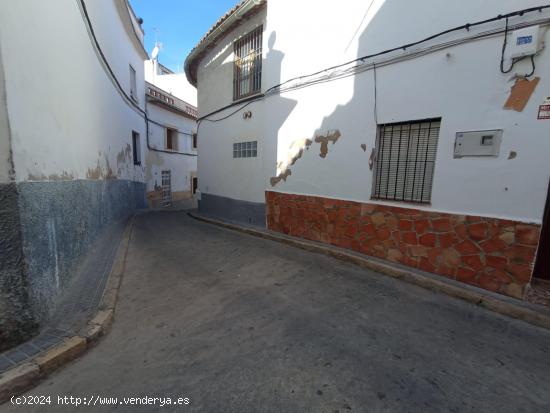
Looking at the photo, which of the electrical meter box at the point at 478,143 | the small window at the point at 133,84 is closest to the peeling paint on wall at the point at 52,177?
the electrical meter box at the point at 478,143

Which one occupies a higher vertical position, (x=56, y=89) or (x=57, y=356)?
(x=56, y=89)

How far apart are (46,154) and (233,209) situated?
5.80 meters

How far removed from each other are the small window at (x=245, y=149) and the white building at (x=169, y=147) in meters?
7.85

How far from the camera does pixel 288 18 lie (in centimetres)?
583

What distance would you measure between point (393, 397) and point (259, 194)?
5726 millimetres

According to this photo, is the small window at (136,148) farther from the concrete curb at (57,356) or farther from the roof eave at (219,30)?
the concrete curb at (57,356)

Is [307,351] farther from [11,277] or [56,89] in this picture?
[56,89]

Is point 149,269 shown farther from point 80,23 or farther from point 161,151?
point 161,151

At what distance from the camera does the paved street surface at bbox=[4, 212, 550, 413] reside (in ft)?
6.06

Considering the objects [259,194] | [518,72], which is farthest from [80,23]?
[518,72]

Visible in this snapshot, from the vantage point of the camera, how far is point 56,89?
304cm

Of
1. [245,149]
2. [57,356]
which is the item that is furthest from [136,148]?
[57,356]

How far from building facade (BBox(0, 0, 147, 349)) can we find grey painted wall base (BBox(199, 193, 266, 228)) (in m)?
3.58

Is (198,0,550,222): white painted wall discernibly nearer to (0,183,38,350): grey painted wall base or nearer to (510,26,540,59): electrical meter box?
(510,26,540,59): electrical meter box
